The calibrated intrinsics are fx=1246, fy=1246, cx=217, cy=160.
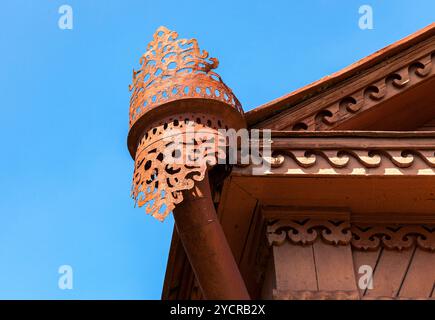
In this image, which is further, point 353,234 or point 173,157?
point 353,234

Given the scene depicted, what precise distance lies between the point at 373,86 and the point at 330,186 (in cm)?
100

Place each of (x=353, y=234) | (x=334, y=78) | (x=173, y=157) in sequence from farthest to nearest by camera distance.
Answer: (x=334, y=78)
(x=353, y=234)
(x=173, y=157)

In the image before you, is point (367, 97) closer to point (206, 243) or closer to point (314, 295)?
point (314, 295)

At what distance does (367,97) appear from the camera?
855 centimetres

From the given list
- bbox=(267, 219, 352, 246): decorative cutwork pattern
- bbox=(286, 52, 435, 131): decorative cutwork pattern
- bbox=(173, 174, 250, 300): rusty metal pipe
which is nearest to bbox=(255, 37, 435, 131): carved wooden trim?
bbox=(286, 52, 435, 131): decorative cutwork pattern

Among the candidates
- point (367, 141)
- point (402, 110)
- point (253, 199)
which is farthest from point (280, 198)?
point (402, 110)

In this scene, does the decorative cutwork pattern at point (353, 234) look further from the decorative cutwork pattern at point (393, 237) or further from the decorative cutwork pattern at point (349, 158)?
the decorative cutwork pattern at point (349, 158)

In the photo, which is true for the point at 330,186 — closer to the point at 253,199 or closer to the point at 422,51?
the point at 253,199

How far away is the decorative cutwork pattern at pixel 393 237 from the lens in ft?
26.4

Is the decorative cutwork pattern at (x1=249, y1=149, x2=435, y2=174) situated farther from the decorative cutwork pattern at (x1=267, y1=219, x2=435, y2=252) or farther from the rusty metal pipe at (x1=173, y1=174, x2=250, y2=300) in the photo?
the rusty metal pipe at (x1=173, y1=174, x2=250, y2=300)

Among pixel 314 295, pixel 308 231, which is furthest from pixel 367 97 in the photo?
pixel 314 295

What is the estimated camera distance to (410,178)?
7.91m

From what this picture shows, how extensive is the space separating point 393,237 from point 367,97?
1044 mm
